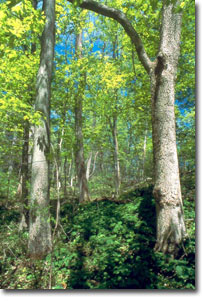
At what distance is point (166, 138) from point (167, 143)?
68 millimetres

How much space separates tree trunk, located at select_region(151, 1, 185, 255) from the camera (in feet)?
7.64

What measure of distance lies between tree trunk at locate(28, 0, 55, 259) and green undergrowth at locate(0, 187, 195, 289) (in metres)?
0.22

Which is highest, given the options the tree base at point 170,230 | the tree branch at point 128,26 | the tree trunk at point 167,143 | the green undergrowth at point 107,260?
the tree branch at point 128,26

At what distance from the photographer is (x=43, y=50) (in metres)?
3.32

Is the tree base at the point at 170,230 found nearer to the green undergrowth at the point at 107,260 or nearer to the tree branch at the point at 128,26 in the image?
the green undergrowth at the point at 107,260

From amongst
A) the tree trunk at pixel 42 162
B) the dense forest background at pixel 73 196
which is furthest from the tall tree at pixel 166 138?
the tree trunk at pixel 42 162

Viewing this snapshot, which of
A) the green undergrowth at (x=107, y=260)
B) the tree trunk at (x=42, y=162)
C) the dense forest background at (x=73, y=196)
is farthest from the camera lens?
the tree trunk at (x=42, y=162)

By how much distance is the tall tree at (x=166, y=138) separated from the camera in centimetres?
233

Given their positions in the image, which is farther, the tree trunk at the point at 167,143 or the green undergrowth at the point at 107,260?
the tree trunk at the point at 167,143

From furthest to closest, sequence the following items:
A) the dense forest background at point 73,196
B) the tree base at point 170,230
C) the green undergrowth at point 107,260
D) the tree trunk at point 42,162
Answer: the tree trunk at point 42,162
the tree base at point 170,230
the dense forest background at point 73,196
the green undergrowth at point 107,260

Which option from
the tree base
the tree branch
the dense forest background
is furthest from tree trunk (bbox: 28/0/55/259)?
the tree base

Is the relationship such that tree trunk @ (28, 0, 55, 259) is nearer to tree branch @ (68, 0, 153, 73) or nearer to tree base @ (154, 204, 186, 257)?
tree branch @ (68, 0, 153, 73)
